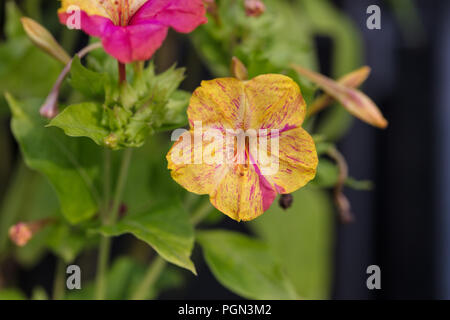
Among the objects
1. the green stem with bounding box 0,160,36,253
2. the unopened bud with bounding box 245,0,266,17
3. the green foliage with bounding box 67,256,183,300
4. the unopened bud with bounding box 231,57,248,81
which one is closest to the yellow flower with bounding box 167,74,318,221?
the unopened bud with bounding box 231,57,248,81

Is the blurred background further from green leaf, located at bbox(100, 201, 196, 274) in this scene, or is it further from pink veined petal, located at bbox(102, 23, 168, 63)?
pink veined petal, located at bbox(102, 23, 168, 63)

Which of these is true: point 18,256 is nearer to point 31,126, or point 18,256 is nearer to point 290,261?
point 31,126

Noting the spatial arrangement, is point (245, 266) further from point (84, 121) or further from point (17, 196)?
point (17, 196)

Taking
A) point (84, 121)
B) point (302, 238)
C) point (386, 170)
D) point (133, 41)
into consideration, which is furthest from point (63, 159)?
point (386, 170)

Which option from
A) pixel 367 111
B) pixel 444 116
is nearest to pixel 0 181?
pixel 367 111

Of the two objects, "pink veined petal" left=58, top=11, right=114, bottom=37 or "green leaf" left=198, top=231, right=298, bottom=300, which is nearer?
"pink veined petal" left=58, top=11, right=114, bottom=37
